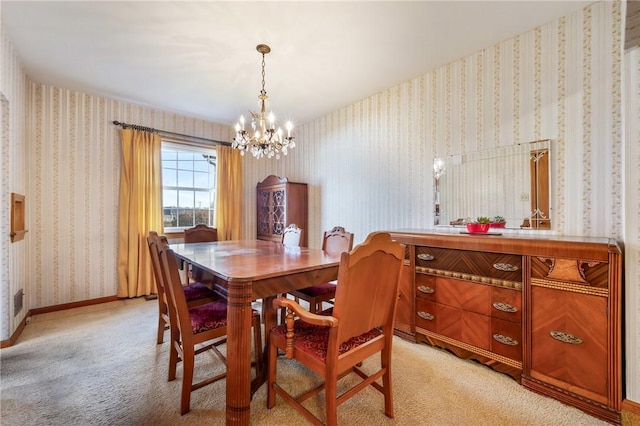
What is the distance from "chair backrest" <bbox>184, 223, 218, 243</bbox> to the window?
954mm

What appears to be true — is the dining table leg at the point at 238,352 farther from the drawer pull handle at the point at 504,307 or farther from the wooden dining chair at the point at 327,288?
the drawer pull handle at the point at 504,307

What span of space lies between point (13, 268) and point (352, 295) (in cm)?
335

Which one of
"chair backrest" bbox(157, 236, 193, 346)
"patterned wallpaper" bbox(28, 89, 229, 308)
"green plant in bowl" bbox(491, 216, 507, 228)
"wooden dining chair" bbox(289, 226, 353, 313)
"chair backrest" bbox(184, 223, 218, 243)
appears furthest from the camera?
"chair backrest" bbox(184, 223, 218, 243)

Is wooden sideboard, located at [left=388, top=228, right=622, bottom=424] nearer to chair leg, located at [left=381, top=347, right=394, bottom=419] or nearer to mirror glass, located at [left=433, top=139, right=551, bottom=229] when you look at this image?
mirror glass, located at [left=433, top=139, right=551, bottom=229]

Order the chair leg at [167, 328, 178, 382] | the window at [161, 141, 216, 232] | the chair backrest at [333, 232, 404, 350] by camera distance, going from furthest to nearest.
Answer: the window at [161, 141, 216, 232] → the chair leg at [167, 328, 178, 382] → the chair backrest at [333, 232, 404, 350]

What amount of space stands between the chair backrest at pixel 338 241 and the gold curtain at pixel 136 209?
2.65 metres

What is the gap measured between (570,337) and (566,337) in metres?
0.02

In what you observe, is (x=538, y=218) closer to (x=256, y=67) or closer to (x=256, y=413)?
(x=256, y=413)

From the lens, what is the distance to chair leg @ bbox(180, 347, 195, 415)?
1.53 meters

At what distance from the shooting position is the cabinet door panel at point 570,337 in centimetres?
155

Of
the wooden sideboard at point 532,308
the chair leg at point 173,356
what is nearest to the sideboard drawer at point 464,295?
the wooden sideboard at point 532,308

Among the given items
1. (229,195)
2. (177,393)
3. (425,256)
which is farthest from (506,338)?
(229,195)

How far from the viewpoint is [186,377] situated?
154cm

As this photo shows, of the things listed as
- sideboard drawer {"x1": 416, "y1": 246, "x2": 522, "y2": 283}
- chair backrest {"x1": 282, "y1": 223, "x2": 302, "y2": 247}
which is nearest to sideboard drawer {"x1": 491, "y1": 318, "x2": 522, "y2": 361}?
sideboard drawer {"x1": 416, "y1": 246, "x2": 522, "y2": 283}
